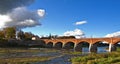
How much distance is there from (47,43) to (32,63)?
111315 mm

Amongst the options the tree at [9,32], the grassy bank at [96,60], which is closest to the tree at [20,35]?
the tree at [9,32]

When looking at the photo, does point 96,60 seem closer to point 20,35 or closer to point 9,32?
point 9,32

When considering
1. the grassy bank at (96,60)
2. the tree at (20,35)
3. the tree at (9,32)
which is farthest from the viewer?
the tree at (20,35)

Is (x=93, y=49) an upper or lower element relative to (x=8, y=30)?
lower

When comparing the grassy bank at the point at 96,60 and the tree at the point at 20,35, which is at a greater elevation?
the tree at the point at 20,35

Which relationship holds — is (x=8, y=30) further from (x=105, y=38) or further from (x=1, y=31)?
(x=105, y=38)

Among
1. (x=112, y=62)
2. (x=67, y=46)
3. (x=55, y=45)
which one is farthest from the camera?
(x=55, y=45)

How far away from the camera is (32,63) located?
40.0 metres

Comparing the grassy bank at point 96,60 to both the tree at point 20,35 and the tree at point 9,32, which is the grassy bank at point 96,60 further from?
the tree at point 20,35

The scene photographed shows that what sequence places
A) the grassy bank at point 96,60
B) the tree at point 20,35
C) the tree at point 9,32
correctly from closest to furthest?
the grassy bank at point 96,60, the tree at point 9,32, the tree at point 20,35

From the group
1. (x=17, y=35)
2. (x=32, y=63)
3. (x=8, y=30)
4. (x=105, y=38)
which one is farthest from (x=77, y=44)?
(x=32, y=63)

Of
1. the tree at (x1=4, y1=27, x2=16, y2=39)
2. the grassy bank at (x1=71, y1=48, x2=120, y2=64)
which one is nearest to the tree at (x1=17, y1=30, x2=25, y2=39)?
the tree at (x1=4, y1=27, x2=16, y2=39)

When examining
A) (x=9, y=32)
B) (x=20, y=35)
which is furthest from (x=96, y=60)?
(x=20, y=35)

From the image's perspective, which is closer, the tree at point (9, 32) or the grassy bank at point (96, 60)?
the grassy bank at point (96, 60)
